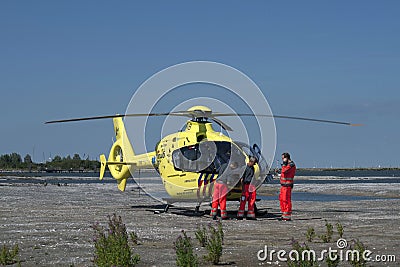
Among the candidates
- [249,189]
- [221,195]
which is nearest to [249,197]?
[249,189]

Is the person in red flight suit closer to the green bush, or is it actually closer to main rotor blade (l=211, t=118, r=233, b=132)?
main rotor blade (l=211, t=118, r=233, b=132)

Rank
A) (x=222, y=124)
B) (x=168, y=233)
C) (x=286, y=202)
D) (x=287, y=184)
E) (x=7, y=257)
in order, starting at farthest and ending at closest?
(x=222, y=124), (x=286, y=202), (x=287, y=184), (x=168, y=233), (x=7, y=257)

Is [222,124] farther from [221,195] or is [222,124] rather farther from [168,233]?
[168,233]

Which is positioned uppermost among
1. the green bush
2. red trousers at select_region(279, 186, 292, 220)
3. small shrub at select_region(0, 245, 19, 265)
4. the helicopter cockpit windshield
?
the helicopter cockpit windshield

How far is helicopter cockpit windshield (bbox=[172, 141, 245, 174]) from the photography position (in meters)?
21.6

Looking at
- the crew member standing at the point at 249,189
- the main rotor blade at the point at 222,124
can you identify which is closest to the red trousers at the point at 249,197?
the crew member standing at the point at 249,189

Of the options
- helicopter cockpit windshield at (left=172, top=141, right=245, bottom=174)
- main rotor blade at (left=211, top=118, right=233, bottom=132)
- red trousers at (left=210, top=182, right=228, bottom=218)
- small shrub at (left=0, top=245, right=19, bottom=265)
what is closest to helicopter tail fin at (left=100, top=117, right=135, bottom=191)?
main rotor blade at (left=211, top=118, right=233, bottom=132)

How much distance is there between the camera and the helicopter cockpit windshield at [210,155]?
2161 cm

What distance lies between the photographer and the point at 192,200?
77.6 ft

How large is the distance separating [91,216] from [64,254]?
1081 cm

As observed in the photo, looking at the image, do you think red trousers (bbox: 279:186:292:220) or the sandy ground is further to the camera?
red trousers (bbox: 279:186:292:220)

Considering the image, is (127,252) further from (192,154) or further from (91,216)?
(91,216)

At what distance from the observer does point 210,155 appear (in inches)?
862

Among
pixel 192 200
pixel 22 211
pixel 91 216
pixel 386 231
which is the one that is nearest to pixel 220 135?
pixel 192 200
